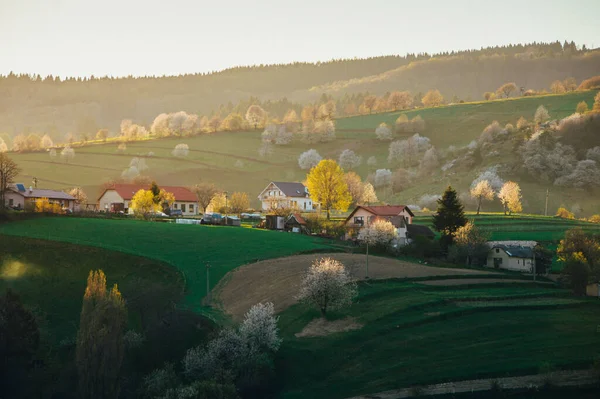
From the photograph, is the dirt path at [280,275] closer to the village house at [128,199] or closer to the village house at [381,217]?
the village house at [381,217]

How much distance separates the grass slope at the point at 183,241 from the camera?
80500 millimetres

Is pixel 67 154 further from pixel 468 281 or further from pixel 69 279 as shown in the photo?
pixel 468 281

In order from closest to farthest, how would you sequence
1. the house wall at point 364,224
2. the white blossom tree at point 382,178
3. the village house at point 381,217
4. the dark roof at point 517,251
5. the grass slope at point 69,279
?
the grass slope at point 69,279, the dark roof at point 517,251, the house wall at point 364,224, the village house at point 381,217, the white blossom tree at point 382,178

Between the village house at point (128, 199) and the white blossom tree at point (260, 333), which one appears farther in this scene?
the village house at point (128, 199)

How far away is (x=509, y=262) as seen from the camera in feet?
287

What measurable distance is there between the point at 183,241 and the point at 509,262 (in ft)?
128

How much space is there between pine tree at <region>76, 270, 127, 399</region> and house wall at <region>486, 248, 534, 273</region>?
49351 mm

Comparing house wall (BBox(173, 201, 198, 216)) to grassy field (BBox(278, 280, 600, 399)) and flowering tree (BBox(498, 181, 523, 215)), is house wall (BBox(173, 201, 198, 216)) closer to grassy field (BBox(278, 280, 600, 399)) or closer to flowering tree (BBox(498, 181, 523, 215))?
flowering tree (BBox(498, 181, 523, 215))

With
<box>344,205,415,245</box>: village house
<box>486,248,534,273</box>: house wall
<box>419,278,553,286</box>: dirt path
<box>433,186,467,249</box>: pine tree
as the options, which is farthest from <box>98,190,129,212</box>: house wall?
<box>419,278,553,286</box>: dirt path

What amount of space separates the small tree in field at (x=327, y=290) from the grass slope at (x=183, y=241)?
13953mm

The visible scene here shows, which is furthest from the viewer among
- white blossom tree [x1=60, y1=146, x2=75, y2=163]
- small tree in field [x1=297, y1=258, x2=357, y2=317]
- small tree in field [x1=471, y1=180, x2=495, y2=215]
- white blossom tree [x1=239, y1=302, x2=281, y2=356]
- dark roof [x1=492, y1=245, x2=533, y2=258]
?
white blossom tree [x1=60, y1=146, x2=75, y2=163]

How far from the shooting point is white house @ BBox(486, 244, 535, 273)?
280 feet

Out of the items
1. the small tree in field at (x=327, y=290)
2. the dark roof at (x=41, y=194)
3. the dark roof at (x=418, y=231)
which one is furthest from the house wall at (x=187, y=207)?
the small tree in field at (x=327, y=290)

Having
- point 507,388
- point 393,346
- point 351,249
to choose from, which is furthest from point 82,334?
point 351,249
